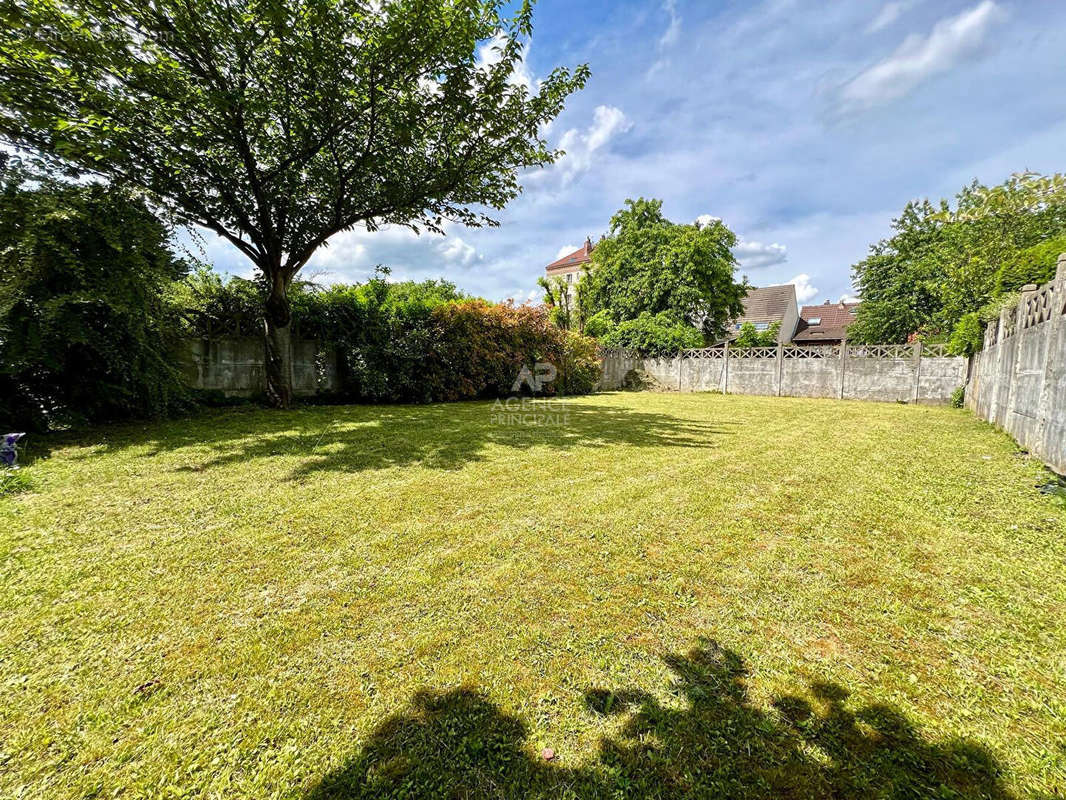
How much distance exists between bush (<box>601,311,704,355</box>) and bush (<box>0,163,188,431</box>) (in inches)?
573

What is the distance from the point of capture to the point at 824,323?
101ft

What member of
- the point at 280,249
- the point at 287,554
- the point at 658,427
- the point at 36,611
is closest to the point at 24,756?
the point at 36,611

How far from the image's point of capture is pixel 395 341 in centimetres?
979

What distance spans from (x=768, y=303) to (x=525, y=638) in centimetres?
3259

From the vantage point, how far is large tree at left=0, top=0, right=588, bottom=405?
545cm

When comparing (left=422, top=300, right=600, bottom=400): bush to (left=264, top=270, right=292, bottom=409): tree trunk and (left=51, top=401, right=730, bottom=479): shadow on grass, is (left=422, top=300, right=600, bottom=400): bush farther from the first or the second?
(left=264, top=270, right=292, bottom=409): tree trunk

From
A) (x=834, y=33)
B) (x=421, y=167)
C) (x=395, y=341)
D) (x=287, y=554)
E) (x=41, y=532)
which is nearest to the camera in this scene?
(x=287, y=554)

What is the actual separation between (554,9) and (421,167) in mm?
3483

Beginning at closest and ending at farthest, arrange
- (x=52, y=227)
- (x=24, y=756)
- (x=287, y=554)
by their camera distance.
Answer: (x=24, y=756) → (x=287, y=554) → (x=52, y=227)

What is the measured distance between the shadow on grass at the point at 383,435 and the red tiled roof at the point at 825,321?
27.2 metres

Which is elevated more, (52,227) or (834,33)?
(834,33)

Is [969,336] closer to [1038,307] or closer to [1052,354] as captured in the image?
[1038,307]

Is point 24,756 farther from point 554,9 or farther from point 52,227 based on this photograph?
point 554,9

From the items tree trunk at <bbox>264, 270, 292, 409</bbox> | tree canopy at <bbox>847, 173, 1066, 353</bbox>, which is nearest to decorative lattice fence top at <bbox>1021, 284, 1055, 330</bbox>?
tree canopy at <bbox>847, 173, 1066, 353</bbox>
